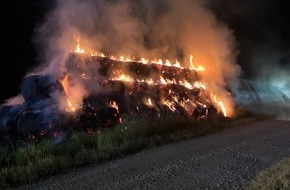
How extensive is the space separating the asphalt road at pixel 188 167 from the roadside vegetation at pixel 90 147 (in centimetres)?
37

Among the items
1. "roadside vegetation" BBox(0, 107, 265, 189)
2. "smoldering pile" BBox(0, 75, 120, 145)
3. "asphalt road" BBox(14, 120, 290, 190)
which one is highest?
"smoldering pile" BBox(0, 75, 120, 145)

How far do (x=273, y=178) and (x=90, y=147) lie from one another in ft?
16.0

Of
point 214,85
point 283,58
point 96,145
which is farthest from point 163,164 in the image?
point 283,58

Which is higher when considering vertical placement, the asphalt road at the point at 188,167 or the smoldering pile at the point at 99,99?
the smoldering pile at the point at 99,99

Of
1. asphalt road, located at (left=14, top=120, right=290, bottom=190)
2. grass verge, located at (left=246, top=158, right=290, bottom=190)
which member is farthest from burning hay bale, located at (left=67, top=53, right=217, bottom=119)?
grass verge, located at (left=246, top=158, right=290, bottom=190)

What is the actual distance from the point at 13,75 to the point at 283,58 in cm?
2787

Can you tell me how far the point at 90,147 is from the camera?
972 cm

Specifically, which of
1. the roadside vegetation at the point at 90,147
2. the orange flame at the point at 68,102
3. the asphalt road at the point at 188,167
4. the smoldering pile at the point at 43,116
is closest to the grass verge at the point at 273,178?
the asphalt road at the point at 188,167

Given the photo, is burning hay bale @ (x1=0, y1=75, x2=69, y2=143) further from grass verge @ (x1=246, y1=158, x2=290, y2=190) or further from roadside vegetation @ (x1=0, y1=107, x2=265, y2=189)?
grass verge @ (x1=246, y1=158, x2=290, y2=190)

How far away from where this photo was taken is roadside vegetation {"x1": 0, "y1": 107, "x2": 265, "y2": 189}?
7.64 metres

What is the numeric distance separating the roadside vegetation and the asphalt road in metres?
0.37

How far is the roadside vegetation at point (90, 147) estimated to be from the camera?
7.64 metres

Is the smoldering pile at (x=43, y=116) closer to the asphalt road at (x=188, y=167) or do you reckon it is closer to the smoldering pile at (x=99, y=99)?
the smoldering pile at (x=99, y=99)

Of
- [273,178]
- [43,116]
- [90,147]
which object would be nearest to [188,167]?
[273,178]
